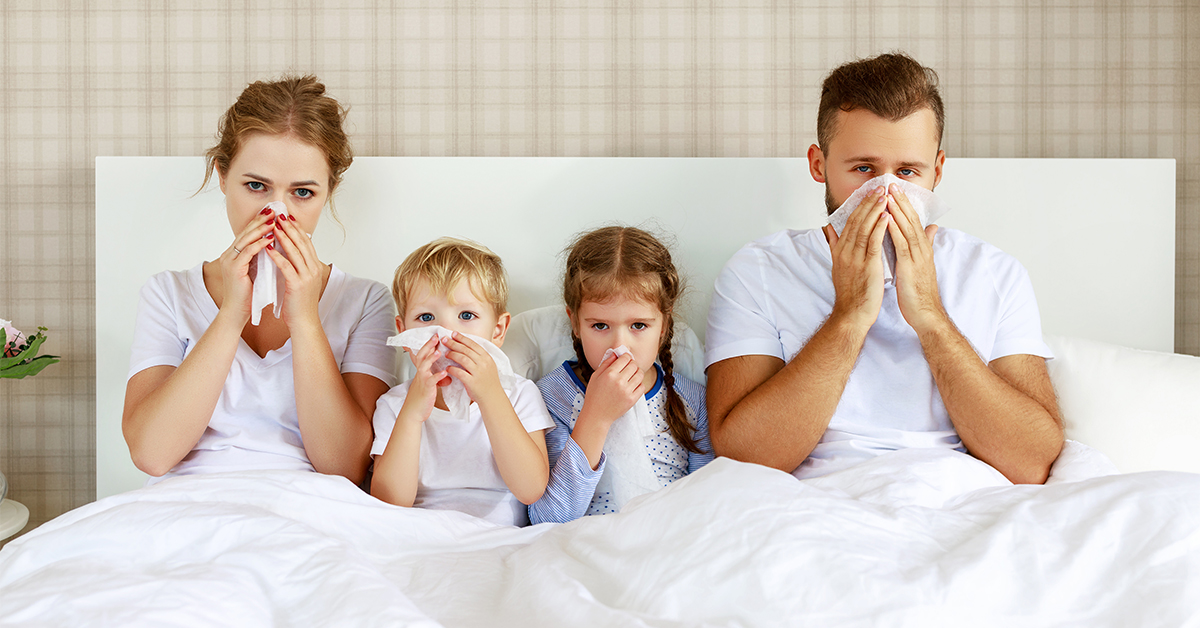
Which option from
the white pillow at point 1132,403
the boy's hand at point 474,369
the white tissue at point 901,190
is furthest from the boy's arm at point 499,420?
the white pillow at point 1132,403

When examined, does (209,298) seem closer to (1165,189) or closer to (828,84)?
(828,84)

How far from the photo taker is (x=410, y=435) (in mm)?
1186

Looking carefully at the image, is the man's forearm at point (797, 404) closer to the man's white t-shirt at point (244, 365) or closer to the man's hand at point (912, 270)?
the man's hand at point (912, 270)

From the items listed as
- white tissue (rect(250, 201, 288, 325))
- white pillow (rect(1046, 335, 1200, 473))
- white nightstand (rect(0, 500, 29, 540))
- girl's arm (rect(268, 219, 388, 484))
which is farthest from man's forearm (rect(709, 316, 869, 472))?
white nightstand (rect(0, 500, 29, 540))

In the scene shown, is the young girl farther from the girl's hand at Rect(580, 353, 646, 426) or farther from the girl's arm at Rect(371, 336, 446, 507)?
the girl's arm at Rect(371, 336, 446, 507)

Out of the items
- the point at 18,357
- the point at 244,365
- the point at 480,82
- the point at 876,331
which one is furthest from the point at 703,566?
the point at 18,357

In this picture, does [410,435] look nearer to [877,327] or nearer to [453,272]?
A: [453,272]

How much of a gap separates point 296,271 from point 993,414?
122cm

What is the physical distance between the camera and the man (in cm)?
123

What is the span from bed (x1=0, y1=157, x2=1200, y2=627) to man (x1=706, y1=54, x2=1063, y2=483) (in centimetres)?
13

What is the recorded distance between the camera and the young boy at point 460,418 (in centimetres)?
118

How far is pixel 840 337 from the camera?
1.22 metres

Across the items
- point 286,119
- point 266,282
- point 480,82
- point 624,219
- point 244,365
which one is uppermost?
point 480,82

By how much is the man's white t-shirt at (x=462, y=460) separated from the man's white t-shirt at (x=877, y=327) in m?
0.44
